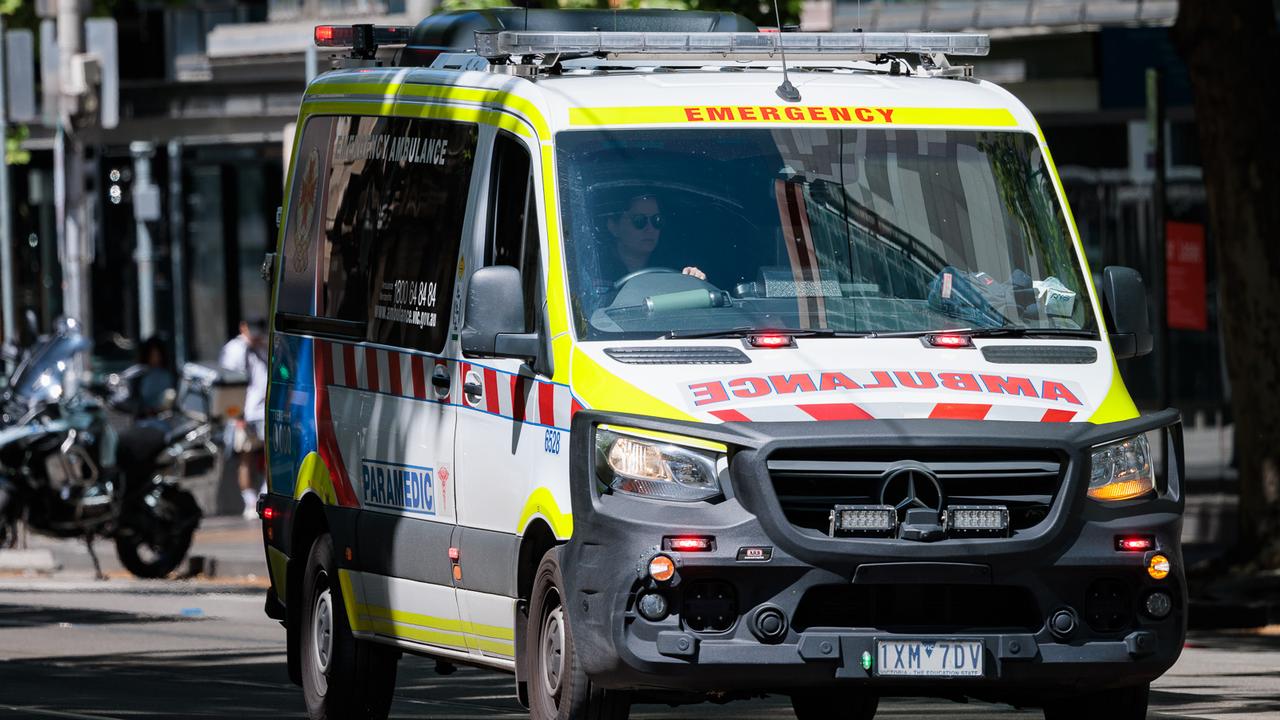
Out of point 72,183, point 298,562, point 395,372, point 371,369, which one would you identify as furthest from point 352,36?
point 72,183

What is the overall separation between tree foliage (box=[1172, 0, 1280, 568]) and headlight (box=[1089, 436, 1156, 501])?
8.65m

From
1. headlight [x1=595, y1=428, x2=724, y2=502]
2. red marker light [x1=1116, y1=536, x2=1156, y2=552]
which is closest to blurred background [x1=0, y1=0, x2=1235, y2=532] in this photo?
red marker light [x1=1116, y1=536, x2=1156, y2=552]

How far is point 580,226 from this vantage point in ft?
29.3

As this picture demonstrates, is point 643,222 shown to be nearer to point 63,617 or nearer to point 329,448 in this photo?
point 329,448

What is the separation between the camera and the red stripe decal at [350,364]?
10625mm

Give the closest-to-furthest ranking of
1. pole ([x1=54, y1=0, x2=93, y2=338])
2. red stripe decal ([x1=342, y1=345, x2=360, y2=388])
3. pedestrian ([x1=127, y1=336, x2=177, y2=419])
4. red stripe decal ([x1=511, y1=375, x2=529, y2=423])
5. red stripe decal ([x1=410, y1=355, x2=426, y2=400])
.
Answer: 1. red stripe decal ([x1=511, y1=375, x2=529, y2=423])
2. red stripe decal ([x1=410, y1=355, x2=426, y2=400])
3. red stripe decal ([x1=342, y1=345, x2=360, y2=388])
4. pedestrian ([x1=127, y1=336, x2=177, y2=419])
5. pole ([x1=54, y1=0, x2=93, y2=338])

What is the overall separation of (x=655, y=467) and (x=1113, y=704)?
1880 millimetres

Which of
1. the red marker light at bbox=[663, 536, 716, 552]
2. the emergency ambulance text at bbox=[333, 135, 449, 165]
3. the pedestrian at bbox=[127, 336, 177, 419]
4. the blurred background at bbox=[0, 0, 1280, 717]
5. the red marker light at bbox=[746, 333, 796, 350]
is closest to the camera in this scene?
the red marker light at bbox=[663, 536, 716, 552]

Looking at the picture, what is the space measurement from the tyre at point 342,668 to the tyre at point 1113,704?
302cm

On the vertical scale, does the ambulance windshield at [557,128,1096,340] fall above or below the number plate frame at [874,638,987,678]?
above

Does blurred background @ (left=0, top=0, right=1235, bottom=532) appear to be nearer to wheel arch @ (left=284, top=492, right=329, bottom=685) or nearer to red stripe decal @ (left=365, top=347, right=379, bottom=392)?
wheel arch @ (left=284, top=492, right=329, bottom=685)

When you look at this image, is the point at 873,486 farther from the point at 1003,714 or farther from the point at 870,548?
the point at 1003,714

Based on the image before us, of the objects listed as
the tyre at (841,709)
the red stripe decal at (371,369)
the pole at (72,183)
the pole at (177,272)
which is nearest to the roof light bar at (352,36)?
the red stripe decal at (371,369)

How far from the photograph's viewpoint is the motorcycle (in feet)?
64.4
